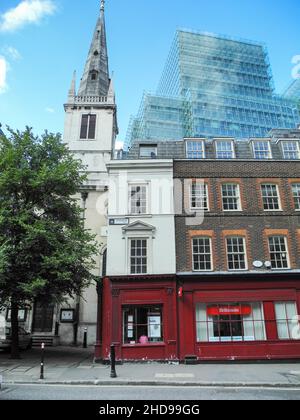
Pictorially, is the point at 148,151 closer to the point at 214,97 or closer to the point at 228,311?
the point at 228,311

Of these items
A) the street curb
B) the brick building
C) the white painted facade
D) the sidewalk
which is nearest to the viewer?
the street curb

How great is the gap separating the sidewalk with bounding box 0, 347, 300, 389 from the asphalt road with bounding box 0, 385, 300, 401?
2.11ft

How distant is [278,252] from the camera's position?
58.9 ft

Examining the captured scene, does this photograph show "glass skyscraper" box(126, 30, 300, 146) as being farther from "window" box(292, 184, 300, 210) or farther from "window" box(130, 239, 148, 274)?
"window" box(130, 239, 148, 274)

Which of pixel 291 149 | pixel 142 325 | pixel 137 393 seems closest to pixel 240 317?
pixel 142 325

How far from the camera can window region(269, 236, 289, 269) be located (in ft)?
A: 58.2

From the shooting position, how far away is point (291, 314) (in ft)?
55.0

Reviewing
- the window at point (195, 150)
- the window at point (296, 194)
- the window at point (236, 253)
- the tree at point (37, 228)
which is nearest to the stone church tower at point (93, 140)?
the tree at point (37, 228)

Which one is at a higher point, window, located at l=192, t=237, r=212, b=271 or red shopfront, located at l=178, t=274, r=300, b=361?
window, located at l=192, t=237, r=212, b=271

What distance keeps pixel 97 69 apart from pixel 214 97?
45374 mm

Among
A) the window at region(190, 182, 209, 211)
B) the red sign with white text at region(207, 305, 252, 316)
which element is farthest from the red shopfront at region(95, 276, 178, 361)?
the window at region(190, 182, 209, 211)
